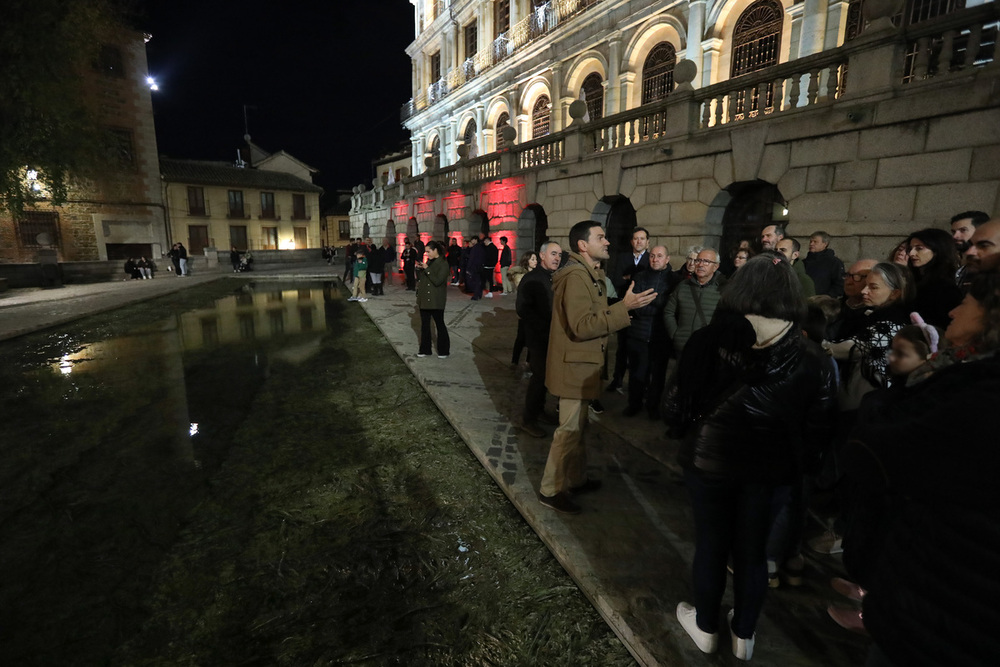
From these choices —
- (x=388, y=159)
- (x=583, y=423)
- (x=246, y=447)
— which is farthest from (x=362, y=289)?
(x=388, y=159)

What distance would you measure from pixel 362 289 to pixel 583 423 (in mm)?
12004

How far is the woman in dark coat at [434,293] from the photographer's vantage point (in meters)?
6.85

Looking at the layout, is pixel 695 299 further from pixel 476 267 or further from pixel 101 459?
Answer: pixel 476 267

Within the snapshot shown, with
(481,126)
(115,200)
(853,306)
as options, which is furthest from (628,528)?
(115,200)

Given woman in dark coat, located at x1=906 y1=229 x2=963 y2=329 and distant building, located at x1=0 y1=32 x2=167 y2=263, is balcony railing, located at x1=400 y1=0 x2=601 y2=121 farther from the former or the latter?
woman in dark coat, located at x1=906 y1=229 x2=963 y2=329

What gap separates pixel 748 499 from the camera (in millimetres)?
1864

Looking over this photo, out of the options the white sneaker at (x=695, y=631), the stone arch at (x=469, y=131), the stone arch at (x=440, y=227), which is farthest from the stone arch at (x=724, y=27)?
the white sneaker at (x=695, y=631)

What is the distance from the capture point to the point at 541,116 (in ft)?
66.6

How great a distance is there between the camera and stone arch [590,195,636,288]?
11555 millimetres

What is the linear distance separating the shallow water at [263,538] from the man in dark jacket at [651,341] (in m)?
1.87

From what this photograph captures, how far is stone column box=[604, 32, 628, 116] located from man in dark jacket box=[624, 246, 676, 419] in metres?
13.4

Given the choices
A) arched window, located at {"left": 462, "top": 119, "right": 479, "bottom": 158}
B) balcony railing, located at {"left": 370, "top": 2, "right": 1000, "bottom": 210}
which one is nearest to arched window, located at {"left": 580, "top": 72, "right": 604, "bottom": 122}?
balcony railing, located at {"left": 370, "top": 2, "right": 1000, "bottom": 210}

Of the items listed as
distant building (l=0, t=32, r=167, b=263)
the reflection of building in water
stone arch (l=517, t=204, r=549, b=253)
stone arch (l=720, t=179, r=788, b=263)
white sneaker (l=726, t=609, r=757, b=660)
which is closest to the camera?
white sneaker (l=726, t=609, r=757, b=660)

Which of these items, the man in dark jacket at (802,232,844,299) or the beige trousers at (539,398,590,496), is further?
the man in dark jacket at (802,232,844,299)
